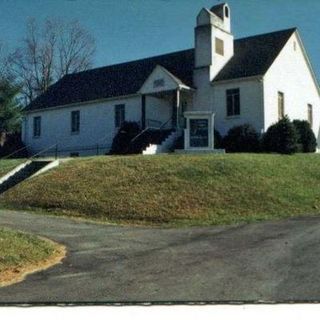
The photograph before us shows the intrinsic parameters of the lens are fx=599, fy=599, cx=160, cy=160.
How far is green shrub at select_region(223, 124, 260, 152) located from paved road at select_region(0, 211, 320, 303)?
15673 mm

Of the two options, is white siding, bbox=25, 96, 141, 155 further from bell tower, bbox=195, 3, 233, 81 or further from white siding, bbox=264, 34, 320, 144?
white siding, bbox=264, 34, 320, 144

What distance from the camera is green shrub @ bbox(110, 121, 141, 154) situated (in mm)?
36500

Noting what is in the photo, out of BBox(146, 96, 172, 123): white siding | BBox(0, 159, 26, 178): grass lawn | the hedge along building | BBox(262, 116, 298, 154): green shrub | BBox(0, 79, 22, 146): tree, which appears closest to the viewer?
BBox(0, 159, 26, 178): grass lawn

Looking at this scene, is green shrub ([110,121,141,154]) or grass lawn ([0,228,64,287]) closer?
grass lawn ([0,228,64,287])

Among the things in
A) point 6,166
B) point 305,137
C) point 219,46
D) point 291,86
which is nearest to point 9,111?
point 219,46

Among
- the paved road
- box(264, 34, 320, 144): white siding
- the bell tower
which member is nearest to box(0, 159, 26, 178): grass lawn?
the paved road

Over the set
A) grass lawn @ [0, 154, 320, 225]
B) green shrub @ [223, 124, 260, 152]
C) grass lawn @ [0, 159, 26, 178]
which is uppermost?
green shrub @ [223, 124, 260, 152]

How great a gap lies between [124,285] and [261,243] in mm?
5307

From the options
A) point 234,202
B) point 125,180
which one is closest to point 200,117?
point 125,180

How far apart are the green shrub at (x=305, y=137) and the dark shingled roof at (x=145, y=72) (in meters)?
3.86

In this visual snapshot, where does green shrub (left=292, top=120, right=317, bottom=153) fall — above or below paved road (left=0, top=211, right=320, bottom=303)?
above

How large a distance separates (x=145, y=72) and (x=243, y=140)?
11306 millimetres

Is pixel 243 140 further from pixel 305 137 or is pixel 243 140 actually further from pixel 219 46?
pixel 219 46

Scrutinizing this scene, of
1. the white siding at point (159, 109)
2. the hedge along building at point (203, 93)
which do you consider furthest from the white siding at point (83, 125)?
the white siding at point (159, 109)
